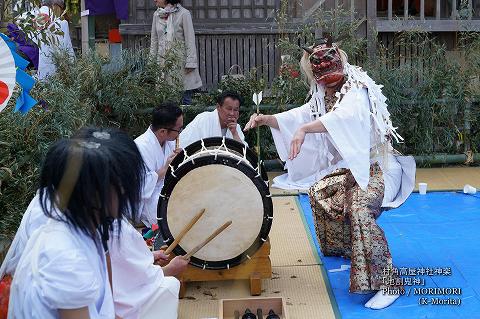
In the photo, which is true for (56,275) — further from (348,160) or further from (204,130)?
(204,130)

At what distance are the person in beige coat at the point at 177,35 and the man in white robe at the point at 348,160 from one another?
312 centimetres

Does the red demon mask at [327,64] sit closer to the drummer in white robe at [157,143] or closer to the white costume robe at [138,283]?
the drummer in white robe at [157,143]

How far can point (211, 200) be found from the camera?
3900 mm

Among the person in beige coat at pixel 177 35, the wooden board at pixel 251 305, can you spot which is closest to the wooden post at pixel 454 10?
the person in beige coat at pixel 177 35

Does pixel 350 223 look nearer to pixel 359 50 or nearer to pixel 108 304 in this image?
pixel 108 304

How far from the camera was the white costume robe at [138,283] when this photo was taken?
251cm

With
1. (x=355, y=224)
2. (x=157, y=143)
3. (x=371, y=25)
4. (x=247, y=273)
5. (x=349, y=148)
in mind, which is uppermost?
(x=371, y=25)

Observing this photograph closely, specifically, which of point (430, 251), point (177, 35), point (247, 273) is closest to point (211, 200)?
point (247, 273)

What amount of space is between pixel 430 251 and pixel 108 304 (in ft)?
10.4

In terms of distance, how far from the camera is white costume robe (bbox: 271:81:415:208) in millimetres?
3979

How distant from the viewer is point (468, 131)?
715 centimetres

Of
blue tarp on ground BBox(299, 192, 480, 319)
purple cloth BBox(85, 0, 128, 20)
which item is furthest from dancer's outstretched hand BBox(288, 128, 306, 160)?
purple cloth BBox(85, 0, 128, 20)

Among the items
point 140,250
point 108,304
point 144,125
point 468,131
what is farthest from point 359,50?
point 108,304

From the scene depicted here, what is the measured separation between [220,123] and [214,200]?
4.88ft
